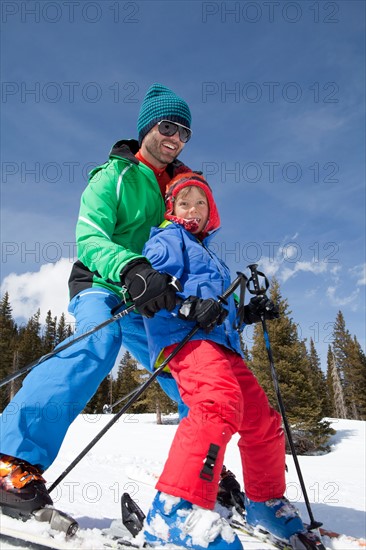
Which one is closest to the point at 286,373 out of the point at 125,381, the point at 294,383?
the point at 294,383

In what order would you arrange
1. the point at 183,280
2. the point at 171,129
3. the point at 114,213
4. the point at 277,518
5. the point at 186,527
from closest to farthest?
the point at 186,527 → the point at 277,518 → the point at 183,280 → the point at 114,213 → the point at 171,129

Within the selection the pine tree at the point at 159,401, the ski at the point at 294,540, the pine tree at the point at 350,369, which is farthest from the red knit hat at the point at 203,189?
the pine tree at the point at 350,369

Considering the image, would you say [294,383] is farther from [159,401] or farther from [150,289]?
[150,289]

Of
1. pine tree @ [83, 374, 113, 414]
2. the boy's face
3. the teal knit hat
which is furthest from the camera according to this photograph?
pine tree @ [83, 374, 113, 414]

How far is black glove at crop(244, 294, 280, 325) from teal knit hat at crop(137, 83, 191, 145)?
6.62 feet

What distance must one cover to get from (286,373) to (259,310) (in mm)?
19726

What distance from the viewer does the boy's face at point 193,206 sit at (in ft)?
10.2

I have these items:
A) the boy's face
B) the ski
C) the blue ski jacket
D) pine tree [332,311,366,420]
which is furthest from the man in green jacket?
pine tree [332,311,366,420]

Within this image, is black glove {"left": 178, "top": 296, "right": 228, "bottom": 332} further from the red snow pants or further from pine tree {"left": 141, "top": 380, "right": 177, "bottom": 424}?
pine tree {"left": 141, "top": 380, "right": 177, "bottom": 424}

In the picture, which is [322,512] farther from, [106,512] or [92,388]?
[92,388]

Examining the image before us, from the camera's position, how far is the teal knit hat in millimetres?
3826

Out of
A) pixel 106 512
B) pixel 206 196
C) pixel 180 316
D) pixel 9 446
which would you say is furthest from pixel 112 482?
pixel 206 196

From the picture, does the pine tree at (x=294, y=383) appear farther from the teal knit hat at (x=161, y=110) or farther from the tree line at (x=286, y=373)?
the teal knit hat at (x=161, y=110)

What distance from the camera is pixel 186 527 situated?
5.77 ft
